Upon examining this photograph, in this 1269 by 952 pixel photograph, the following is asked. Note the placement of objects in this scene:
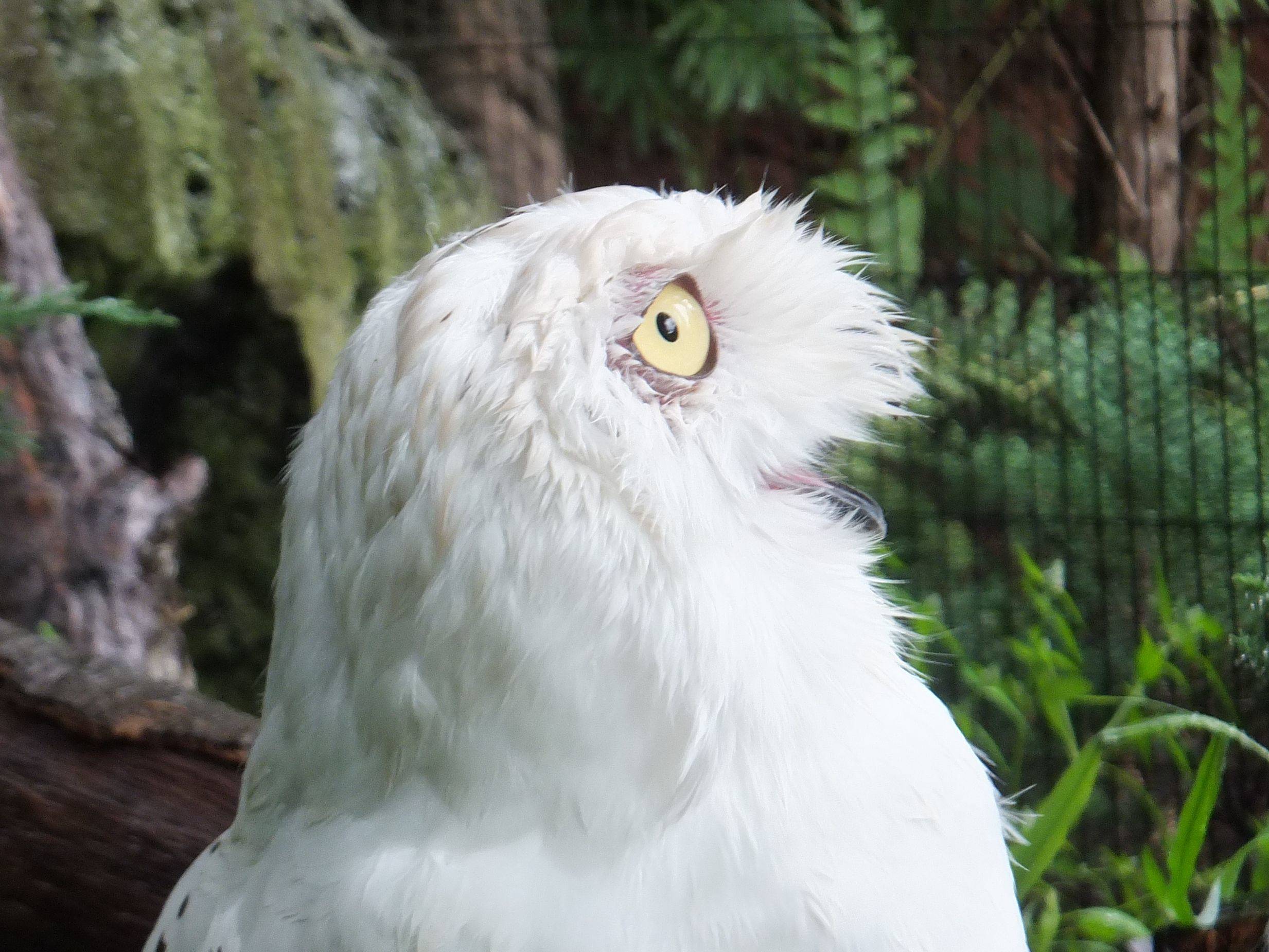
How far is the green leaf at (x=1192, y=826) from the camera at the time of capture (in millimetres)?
2006

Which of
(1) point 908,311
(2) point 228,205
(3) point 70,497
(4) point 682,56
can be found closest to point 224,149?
(2) point 228,205

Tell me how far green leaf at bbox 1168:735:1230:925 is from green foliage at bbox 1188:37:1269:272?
185cm

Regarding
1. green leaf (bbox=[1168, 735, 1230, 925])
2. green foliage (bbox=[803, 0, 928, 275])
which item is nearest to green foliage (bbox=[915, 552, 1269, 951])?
green leaf (bbox=[1168, 735, 1230, 925])

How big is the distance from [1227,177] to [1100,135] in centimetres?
42

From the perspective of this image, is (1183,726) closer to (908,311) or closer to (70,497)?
(908,311)

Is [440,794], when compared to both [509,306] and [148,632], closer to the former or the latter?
[509,306]

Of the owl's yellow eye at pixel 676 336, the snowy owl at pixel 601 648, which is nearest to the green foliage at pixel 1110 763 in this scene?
the snowy owl at pixel 601 648

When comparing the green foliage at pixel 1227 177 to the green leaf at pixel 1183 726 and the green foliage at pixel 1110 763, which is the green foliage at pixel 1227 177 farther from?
the green leaf at pixel 1183 726

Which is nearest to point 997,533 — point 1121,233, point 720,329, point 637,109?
point 1121,233

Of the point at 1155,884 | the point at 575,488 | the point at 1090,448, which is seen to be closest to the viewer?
the point at 575,488

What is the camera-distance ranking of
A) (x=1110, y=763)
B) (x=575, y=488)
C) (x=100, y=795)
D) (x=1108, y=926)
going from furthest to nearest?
(x=1110, y=763) → (x=1108, y=926) → (x=100, y=795) → (x=575, y=488)

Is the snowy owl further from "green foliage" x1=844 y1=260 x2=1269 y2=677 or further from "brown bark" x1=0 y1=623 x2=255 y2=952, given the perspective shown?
"green foliage" x1=844 y1=260 x2=1269 y2=677

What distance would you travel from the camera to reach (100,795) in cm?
178

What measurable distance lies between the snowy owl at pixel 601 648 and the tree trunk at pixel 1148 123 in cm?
302
